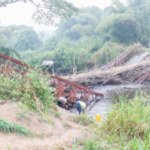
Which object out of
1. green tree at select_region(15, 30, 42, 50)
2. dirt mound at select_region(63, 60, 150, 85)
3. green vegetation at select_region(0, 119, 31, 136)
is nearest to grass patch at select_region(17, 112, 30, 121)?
green vegetation at select_region(0, 119, 31, 136)

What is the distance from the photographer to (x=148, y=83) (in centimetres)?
1417

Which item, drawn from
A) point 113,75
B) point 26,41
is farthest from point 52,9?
point 26,41

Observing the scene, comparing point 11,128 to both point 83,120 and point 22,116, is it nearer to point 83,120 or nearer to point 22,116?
point 22,116

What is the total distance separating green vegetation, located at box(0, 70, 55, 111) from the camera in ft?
14.7

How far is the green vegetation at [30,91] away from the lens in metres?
4.49

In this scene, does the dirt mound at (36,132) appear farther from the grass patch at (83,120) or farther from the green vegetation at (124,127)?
the green vegetation at (124,127)

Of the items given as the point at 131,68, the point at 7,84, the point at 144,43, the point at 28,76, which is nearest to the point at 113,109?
the point at 28,76

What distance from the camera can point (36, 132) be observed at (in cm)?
357

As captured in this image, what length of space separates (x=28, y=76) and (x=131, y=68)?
398 inches

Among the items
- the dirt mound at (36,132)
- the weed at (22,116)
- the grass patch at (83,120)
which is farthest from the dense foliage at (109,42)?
the weed at (22,116)

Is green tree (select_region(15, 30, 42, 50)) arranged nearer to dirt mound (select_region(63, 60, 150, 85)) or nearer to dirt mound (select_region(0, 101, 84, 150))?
dirt mound (select_region(63, 60, 150, 85))

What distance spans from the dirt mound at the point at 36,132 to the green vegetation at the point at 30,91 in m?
0.25

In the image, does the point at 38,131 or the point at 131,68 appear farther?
the point at 131,68

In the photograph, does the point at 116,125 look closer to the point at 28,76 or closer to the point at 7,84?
the point at 28,76
